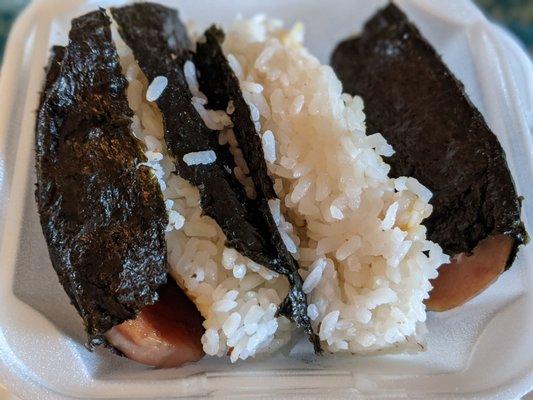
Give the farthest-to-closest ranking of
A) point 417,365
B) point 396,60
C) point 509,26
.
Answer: point 509,26
point 396,60
point 417,365

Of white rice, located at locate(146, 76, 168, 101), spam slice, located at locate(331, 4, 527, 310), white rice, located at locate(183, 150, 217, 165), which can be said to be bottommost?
white rice, located at locate(183, 150, 217, 165)

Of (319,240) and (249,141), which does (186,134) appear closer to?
(249,141)

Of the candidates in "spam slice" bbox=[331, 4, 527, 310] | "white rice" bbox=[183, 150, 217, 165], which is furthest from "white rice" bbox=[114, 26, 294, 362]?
"spam slice" bbox=[331, 4, 527, 310]

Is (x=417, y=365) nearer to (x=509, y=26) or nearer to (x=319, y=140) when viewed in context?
(x=319, y=140)

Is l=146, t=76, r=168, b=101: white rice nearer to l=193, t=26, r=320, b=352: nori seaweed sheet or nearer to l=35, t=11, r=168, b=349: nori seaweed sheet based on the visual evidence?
l=35, t=11, r=168, b=349: nori seaweed sheet

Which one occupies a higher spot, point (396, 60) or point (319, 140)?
point (396, 60)

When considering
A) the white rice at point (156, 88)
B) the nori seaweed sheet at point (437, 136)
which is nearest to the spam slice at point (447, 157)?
the nori seaweed sheet at point (437, 136)

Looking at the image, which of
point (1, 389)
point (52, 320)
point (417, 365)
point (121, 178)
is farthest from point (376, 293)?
point (1, 389)

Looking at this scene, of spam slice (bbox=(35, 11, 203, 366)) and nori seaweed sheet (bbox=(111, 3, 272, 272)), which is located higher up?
nori seaweed sheet (bbox=(111, 3, 272, 272))
